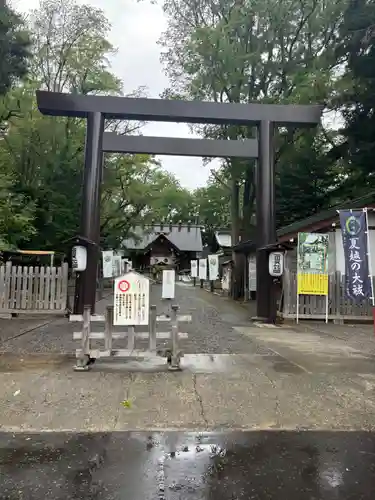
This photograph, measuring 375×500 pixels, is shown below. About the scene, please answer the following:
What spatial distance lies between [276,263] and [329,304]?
251 cm

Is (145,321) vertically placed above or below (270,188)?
below

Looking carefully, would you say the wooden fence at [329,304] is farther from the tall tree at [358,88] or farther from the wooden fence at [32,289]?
the wooden fence at [32,289]

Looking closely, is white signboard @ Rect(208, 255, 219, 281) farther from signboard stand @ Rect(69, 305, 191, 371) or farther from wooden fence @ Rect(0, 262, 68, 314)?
signboard stand @ Rect(69, 305, 191, 371)

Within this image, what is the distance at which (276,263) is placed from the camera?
44.5 feet

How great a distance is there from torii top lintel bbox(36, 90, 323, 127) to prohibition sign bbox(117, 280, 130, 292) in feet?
27.4

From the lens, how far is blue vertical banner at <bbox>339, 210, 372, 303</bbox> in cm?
1002

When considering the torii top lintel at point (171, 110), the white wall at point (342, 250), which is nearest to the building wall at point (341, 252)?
the white wall at point (342, 250)

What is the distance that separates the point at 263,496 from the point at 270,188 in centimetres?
1200

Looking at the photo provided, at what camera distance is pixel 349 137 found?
17594mm

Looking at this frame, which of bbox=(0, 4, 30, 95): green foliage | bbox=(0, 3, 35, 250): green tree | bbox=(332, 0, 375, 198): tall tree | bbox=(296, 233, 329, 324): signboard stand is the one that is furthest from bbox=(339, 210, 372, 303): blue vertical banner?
bbox=(0, 4, 30, 95): green foliage

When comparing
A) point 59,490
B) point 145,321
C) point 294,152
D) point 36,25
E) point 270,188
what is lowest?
point 59,490

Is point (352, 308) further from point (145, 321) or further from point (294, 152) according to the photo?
point (294, 152)

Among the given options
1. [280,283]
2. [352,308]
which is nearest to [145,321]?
[280,283]

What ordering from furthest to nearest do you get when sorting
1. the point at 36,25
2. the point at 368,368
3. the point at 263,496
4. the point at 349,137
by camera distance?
1. the point at 36,25
2. the point at 349,137
3. the point at 368,368
4. the point at 263,496
